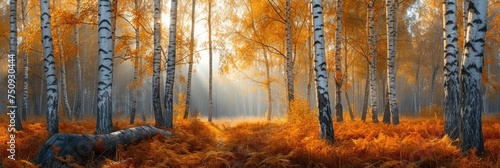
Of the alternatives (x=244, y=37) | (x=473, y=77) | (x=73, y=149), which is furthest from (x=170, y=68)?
(x=473, y=77)

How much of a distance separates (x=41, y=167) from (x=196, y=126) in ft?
22.8

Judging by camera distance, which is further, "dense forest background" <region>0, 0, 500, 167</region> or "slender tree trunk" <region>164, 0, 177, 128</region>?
"slender tree trunk" <region>164, 0, 177, 128</region>

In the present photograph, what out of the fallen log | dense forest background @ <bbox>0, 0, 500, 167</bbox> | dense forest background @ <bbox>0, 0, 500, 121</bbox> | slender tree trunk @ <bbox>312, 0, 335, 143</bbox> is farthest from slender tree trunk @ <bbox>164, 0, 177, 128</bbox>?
slender tree trunk @ <bbox>312, 0, 335, 143</bbox>

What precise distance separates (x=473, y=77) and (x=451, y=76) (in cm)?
168

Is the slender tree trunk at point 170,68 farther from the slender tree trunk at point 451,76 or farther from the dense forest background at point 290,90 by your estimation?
the slender tree trunk at point 451,76

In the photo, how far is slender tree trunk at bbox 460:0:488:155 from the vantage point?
19.1ft

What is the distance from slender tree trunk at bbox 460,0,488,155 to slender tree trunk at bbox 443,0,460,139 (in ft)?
5.18

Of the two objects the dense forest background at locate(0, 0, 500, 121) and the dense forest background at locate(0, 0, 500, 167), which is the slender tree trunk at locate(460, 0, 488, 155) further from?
the dense forest background at locate(0, 0, 500, 121)

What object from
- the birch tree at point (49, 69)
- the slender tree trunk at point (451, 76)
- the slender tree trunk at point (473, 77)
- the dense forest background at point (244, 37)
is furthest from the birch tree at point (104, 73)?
the slender tree trunk at point (451, 76)

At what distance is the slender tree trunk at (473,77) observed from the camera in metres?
5.83

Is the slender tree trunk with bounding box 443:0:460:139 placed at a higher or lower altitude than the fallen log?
higher

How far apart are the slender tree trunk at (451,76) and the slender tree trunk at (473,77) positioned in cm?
158

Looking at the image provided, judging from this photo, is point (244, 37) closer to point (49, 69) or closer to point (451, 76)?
point (49, 69)

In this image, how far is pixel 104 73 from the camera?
7.77m
